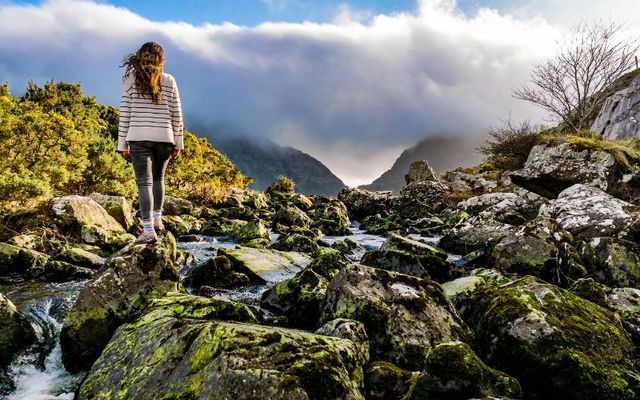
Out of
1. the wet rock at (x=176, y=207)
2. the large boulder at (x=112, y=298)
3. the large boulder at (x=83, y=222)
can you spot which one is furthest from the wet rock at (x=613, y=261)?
the wet rock at (x=176, y=207)

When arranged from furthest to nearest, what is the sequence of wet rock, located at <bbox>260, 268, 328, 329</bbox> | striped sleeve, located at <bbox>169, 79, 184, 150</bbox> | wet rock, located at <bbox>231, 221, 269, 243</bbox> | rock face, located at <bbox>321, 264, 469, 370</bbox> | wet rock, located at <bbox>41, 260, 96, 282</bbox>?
wet rock, located at <bbox>231, 221, 269, 243</bbox> < wet rock, located at <bbox>41, 260, 96, 282</bbox> < wet rock, located at <bbox>260, 268, 328, 329</bbox> < striped sleeve, located at <bbox>169, 79, 184, 150</bbox> < rock face, located at <bbox>321, 264, 469, 370</bbox>

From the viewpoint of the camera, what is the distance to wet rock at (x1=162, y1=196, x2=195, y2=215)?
2794cm

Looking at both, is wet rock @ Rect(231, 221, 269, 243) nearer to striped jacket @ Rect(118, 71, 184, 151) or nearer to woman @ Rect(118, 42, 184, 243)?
woman @ Rect(118, 42, 184, 243)

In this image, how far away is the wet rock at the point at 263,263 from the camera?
10242 mm

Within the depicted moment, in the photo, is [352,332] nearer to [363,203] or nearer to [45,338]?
[45,338]

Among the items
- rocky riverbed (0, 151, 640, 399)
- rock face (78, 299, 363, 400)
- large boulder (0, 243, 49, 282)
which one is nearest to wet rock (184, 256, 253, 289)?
rocky riverbed (0, 151, 640, 399)

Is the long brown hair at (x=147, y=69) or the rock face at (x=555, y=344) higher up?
the long brown hair at (x=147, y=69)

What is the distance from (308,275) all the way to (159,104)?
158 inches

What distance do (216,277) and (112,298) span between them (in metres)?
3.95

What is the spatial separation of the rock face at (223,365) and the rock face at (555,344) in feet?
6.99

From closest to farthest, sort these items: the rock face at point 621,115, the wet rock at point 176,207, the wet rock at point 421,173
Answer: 1. the wet rock at point 176,207
2. the rock face at point 621,115
3. the wet rock at point 421,173

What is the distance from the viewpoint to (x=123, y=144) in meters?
5.52

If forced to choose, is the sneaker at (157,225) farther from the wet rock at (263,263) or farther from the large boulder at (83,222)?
the large boulder at (83,222)

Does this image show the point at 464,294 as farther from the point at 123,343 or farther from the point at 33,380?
the point at 33,380
